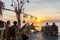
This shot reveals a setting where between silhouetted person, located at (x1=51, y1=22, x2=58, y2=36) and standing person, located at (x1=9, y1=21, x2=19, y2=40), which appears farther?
silhouetted person, located at (x1=51, y1=22, x2=58, y2=36)

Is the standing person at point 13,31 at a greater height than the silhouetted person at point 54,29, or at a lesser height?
greater

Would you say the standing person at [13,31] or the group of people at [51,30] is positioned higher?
the standing person at [13,31]

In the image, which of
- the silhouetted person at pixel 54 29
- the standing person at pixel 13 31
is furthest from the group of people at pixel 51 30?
the standing person at pixel 13 31

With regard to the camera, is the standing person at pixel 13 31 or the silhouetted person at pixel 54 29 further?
the silhouetted person at pixel 54 29

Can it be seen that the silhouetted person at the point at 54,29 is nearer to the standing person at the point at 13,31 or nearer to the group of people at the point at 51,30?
the group of people at the point at 51,30

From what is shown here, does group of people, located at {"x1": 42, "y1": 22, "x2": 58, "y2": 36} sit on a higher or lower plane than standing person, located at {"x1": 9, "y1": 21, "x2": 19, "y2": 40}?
lower

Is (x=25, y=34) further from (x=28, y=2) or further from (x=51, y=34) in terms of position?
(x=28, y=2)

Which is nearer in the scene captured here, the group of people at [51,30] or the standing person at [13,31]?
the standing person at [13,31]

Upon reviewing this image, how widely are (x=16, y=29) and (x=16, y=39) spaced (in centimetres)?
67

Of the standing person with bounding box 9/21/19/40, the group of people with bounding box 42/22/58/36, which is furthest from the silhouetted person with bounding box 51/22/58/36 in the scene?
the standing person with bounding box 9/21/19/40

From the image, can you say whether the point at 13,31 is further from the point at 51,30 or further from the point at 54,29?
the point at 51,30

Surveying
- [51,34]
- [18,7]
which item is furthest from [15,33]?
[18,7]

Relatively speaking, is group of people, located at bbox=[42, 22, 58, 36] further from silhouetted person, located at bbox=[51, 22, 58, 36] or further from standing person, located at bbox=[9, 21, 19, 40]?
standing person, located at bbox=[9, 21, 19, 40]

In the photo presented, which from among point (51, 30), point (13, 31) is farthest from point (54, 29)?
point (13, 31)
